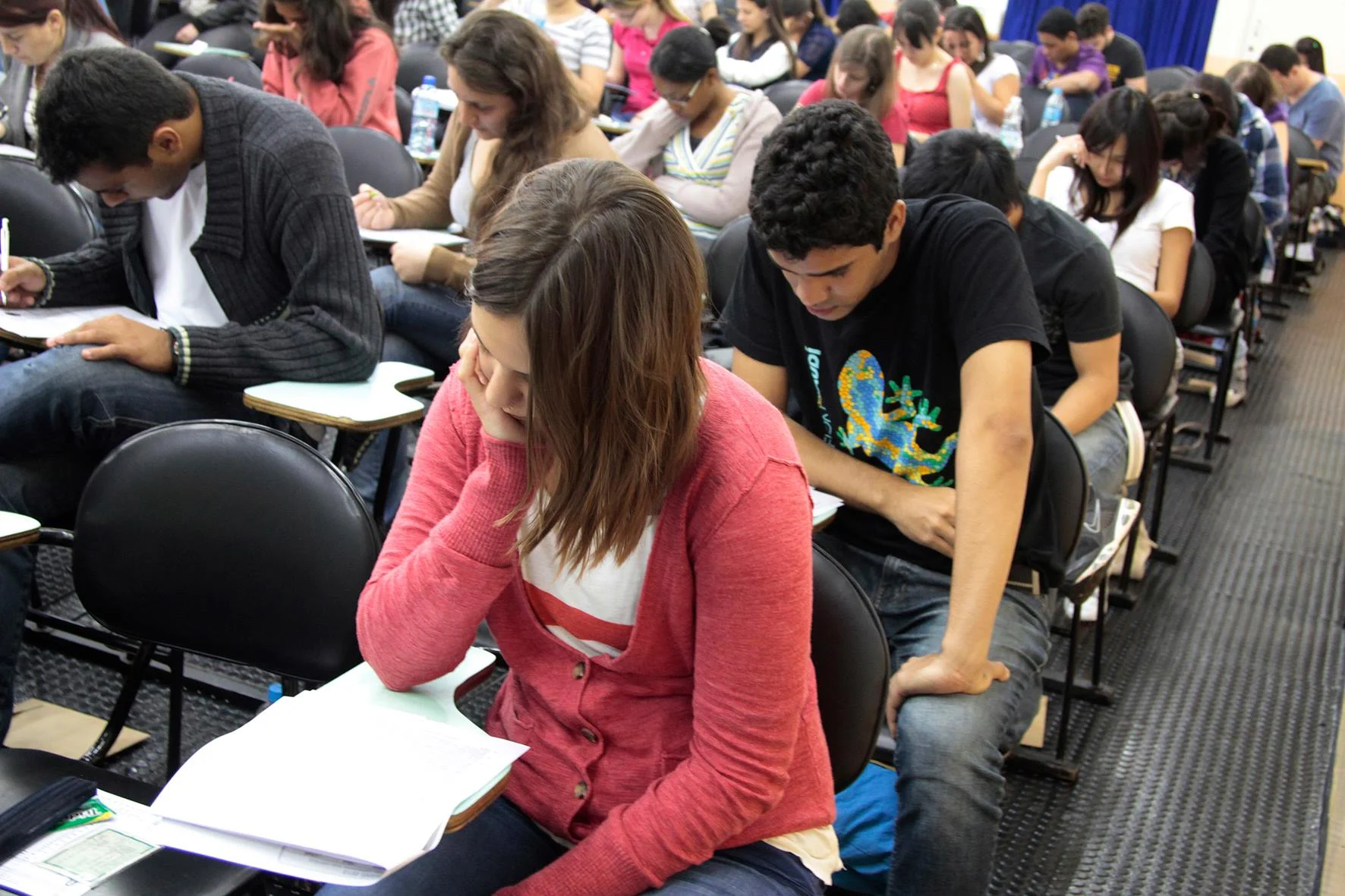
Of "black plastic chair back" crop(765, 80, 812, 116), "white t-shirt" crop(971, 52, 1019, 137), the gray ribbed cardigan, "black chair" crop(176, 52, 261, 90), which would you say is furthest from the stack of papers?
"white t-shirt" crop(971, 52, 1019, 137)

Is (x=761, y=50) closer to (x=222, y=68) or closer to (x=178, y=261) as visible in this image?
(x=222, y=68)

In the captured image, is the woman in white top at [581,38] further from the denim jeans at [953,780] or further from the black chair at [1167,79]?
the black chair at [1167,79]

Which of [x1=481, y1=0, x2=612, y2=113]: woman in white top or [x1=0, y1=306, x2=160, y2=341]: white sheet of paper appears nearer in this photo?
[x1=0, y1=306, x2=160, y2=341]: white sheet of paper

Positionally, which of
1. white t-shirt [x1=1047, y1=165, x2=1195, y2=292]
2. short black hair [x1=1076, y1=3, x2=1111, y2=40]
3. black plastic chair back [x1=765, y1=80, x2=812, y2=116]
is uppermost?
short black hair [x1=1076, y1=3, x2=1111, y2=40]

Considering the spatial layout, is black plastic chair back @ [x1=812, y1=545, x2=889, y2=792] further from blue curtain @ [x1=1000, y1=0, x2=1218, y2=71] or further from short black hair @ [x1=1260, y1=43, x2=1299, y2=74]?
blue curtain @ [x1=1000, y1=0, x2=1218, y2=71]

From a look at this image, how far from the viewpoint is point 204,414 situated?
2062 mm

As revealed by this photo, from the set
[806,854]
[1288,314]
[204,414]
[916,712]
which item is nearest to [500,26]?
[204,414]

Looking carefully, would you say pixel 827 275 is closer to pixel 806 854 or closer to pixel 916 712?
pixel 916 712

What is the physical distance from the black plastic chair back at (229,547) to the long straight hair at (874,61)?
3.16 m

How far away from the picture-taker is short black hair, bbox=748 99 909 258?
1429 millimetres

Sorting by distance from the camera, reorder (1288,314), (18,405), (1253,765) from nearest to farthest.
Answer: (18,405), (1253,765), (1288,314)

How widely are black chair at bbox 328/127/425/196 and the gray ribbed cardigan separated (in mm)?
1119

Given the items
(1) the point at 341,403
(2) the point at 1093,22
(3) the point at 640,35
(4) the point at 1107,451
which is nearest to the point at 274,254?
(1) the point at 341,403

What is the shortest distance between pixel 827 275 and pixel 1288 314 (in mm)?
5682
